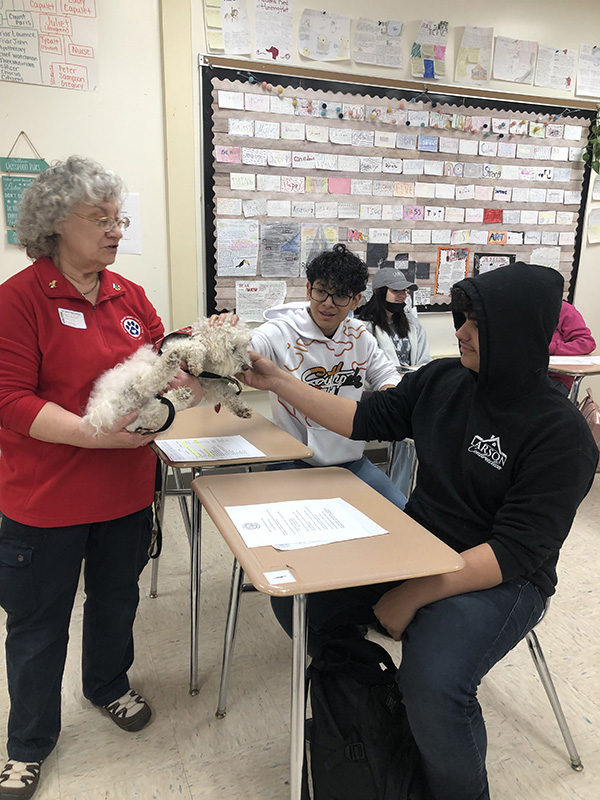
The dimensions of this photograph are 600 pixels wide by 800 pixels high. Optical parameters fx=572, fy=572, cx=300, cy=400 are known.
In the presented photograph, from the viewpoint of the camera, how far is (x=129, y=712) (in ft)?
5.80

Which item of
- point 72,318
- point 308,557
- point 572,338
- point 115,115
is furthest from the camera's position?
point 572,338

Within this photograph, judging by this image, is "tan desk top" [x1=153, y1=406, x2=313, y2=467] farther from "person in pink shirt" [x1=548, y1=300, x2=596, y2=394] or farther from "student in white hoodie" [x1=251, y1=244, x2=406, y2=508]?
"person in pink shirt" [x1=548, y1=300, x2=596, y2=394]

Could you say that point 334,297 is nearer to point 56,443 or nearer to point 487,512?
point 487,512

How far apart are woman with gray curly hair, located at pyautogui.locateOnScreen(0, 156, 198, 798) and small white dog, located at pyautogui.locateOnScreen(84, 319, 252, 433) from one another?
1.9 inches

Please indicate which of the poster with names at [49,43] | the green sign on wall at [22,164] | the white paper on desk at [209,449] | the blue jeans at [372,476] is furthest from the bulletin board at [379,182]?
the white paper on desk at [209,449]

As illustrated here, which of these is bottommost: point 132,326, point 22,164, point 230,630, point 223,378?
point 230,630

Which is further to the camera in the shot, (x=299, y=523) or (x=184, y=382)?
(x=184, y=382)

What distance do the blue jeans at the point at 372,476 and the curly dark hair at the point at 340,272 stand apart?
0.67m

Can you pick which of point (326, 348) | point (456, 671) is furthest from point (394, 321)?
point (456, 671)

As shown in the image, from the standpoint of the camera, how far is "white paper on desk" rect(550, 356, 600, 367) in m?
3.31

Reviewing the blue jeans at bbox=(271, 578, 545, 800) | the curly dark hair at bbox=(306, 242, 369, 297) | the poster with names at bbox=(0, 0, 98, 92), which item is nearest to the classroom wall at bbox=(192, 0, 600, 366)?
the poster with names at bbox=(0, 0, 98, 92)

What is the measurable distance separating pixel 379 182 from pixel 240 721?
3.02 metres

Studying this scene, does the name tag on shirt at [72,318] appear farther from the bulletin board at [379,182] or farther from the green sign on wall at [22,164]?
the bulletin board at [379,182]

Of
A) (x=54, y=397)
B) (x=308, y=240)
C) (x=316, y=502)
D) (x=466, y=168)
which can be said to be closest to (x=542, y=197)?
(x=466, y=168)
